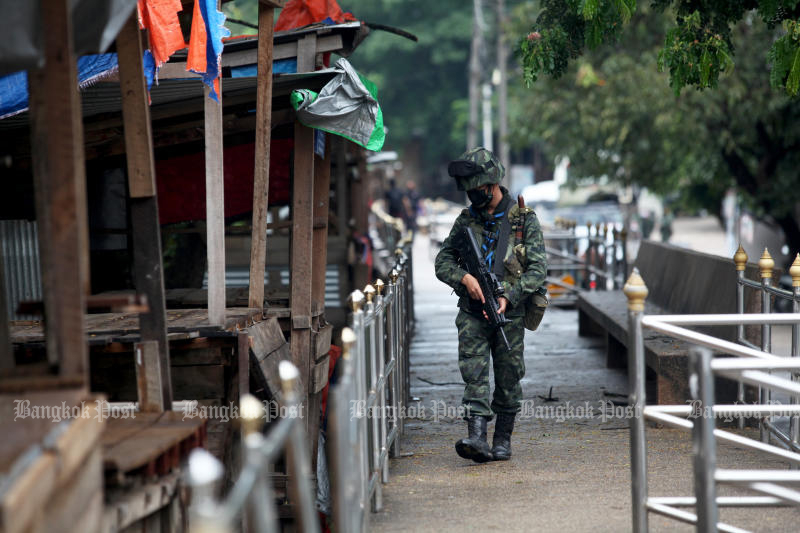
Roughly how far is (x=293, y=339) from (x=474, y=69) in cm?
2753

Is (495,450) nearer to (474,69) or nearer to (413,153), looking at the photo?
(474,69)

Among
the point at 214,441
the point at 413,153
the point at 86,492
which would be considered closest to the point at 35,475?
the point at 86,492

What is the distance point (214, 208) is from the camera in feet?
20.3

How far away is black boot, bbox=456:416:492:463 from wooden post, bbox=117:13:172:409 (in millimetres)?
2060

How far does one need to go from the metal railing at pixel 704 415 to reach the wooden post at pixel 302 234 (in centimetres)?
360

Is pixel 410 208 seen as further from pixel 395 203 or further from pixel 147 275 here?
pixel 147 275

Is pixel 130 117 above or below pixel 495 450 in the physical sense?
above

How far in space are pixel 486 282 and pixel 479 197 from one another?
0.56 metres

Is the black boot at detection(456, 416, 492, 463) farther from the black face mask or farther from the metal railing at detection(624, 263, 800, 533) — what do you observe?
the metal railing at detection(624, 263, 800, 533)

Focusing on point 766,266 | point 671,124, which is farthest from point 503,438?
point 671,124

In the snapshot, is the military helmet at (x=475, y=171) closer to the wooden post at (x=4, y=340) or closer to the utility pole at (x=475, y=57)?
the wooden post at (x=4, y=340)

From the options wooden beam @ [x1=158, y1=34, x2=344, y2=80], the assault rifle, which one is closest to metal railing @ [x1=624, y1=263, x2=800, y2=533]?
the assault rifle

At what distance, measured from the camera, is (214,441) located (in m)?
5.73

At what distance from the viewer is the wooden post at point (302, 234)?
743 cm
